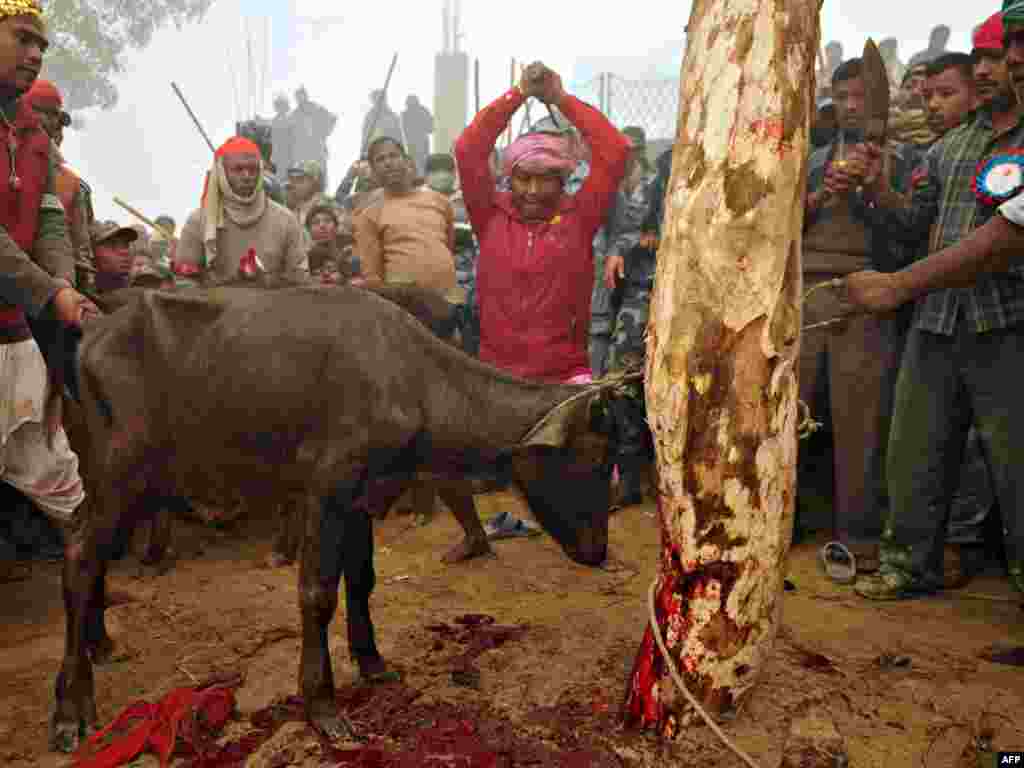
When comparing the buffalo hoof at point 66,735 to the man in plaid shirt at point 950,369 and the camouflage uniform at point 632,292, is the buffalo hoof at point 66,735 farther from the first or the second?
the camouflage uniform at point 632,292

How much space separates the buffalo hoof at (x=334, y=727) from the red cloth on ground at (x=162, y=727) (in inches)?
15.9

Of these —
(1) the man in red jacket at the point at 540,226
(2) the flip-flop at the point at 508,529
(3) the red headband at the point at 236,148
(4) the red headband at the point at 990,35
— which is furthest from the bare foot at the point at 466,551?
(4) the red headband at the point at 990,35

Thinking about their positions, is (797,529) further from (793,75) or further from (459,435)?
(793,75)

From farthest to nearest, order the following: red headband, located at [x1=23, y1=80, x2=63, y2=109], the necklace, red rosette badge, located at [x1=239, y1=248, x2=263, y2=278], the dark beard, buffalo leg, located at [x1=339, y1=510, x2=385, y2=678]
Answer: red rosette badge, located at [x1=239, y1=248, x2=263, y2=278], red headband, located at [x1=23, y1=80, x2=63, y2=109], the dark beard, the necklace, buffalo leg, located at [x1=339, y1=510, x2=385, y2=678]

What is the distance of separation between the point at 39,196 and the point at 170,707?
8.87 ft

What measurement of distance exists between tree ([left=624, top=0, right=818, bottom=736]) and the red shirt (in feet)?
5.92

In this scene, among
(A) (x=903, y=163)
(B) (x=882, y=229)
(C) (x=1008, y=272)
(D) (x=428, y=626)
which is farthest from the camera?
(A) (x=903, y=163)

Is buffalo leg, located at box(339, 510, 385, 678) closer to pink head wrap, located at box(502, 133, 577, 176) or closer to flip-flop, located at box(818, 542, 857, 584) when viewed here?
pink head wrap, located at box(502, 133, 577, 176)

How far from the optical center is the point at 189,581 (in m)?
5.19

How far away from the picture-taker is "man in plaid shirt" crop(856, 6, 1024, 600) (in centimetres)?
399

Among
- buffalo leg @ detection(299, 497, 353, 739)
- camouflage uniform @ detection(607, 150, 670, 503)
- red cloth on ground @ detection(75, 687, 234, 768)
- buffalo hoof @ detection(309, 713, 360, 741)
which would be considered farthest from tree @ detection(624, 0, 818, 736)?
camouflage uniform @ detection(607, 150, 670, 503)

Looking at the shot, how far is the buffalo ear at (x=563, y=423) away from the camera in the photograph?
317 centimetres

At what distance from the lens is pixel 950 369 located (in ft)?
14.0

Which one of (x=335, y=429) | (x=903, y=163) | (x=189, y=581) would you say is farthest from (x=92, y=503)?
(x=903, y=163)
